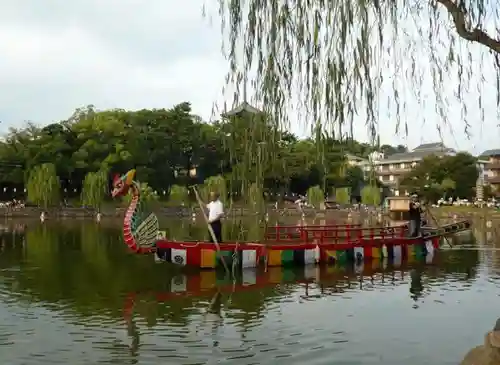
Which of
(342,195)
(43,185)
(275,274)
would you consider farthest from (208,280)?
(342,195)

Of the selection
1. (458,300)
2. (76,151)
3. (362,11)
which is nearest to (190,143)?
(76,151)

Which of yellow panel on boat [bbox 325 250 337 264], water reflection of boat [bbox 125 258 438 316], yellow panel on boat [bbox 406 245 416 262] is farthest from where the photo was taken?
yellow panel on boat [bbox 406 245 416 262]

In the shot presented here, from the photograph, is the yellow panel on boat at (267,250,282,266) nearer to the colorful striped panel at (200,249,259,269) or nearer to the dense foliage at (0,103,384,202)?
the colorful striped panel at (200,249,259,269)

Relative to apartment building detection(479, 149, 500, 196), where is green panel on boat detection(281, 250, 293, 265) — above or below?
below

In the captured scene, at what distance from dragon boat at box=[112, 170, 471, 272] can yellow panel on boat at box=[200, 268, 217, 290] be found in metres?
0.37

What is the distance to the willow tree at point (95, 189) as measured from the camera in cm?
4159

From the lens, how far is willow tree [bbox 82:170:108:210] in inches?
1638

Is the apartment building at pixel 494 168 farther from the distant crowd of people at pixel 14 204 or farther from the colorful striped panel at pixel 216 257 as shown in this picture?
the colorful striped panel at pixel 216 257

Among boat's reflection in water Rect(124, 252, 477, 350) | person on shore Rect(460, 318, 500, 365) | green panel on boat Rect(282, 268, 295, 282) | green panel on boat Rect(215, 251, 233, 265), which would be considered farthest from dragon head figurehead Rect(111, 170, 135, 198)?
person on shore Rect(460, 318, 500, 365)

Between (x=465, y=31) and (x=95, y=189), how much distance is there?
38602 mm

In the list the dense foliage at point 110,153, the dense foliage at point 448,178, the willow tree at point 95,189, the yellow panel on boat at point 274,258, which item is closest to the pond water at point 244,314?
the yellow panel on boat at point 274,258

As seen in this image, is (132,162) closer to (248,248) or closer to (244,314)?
(248,248)

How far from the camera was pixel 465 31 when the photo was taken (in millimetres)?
5336

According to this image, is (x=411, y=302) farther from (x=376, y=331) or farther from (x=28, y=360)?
(x=28, y=360)
